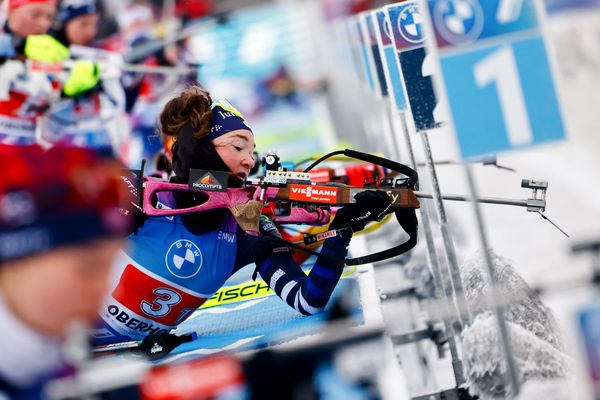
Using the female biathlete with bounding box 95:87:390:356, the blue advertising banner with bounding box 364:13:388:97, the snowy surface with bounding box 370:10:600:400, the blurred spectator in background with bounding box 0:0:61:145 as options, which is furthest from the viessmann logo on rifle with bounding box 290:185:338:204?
the blurred spectator in background with bounding box 0:0:61:145

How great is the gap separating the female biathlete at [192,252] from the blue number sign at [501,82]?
169cm

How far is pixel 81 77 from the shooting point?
11.6 meters

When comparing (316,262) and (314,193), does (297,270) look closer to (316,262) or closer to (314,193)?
(316,262)

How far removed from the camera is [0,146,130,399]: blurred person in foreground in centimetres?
265

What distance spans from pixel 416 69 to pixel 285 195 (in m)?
1.01

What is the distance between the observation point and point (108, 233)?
269 centimetres

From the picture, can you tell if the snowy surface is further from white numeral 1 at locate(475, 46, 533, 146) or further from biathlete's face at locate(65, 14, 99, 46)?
biathlete's face at locate(65, 14, 99, 46)

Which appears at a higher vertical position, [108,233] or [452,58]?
[452,58]

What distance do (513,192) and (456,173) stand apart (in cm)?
113

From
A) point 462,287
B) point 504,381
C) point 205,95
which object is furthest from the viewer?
point 205,95

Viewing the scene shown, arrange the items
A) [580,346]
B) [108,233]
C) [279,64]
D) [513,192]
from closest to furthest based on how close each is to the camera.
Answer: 1. [108,233]
2. [580,346]
3. [513,192]
4. [279,64]

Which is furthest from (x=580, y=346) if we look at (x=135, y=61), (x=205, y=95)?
(x=135, y=61)

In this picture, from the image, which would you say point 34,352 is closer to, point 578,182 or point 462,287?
point 462,287

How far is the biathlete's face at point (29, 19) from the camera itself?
1083cm
